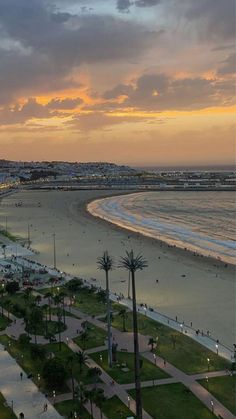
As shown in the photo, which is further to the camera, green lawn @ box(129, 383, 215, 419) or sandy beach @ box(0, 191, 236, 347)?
sandy beach @ box(0, 191, 236, 347)

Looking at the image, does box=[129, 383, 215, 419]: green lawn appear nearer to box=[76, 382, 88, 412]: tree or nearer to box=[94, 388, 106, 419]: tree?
box=[94, 388, 106, 419]: tree

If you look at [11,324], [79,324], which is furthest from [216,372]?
[11,324]

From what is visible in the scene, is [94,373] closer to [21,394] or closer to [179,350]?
[21,394]

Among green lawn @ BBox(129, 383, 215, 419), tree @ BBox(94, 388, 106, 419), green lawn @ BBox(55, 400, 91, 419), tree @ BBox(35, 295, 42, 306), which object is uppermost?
tree @ BBox(35, 295, 42, 306)

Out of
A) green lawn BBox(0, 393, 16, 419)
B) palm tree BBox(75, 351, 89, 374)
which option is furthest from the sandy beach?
green lawn BBox(0, 393, 16, 419)

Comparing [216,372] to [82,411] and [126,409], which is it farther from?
[82,411]

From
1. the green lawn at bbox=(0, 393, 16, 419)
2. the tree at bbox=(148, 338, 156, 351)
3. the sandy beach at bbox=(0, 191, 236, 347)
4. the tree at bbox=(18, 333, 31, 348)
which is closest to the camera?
the green lawn at bbox=(0, 393, 16, 419)

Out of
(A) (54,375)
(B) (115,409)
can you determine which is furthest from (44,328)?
(B) (115,409)

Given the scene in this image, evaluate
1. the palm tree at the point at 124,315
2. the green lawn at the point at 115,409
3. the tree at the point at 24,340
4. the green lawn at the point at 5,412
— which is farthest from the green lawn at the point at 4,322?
the green lawn at the point at 115,409
